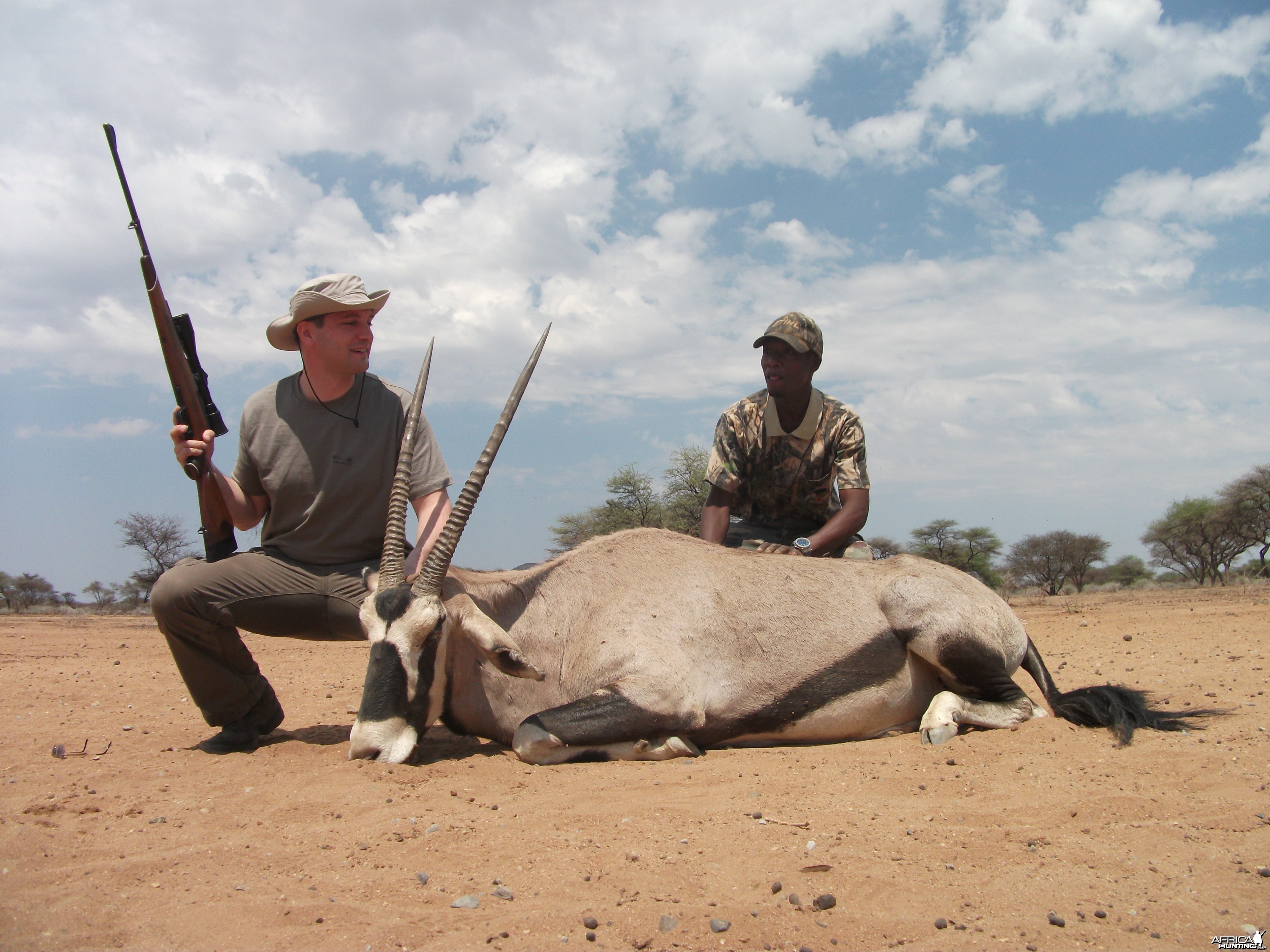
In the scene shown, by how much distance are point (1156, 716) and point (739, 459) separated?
346cm

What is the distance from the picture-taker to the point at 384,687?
4230mm

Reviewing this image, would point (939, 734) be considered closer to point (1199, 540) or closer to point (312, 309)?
point (312, 309)

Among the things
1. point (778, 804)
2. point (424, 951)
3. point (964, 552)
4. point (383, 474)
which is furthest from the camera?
point (964, 552)

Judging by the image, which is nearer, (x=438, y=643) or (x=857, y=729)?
(x=438, y=643)

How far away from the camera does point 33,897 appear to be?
2.59 metres

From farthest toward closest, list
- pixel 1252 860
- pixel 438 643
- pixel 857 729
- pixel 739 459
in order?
pixel 739 459, pixel 857 729, pixel 438 643, pixel 1252 860

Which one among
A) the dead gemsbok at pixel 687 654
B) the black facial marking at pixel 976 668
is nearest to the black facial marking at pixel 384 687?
the dead gemsbok at pixel 687 654

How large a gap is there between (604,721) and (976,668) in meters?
2.19

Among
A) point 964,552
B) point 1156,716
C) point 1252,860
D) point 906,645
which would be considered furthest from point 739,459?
point 964,552


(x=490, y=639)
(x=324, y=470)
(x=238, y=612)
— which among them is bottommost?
(x=490, y=639)

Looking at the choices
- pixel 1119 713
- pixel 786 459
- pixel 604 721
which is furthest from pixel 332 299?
pixel 1119 713

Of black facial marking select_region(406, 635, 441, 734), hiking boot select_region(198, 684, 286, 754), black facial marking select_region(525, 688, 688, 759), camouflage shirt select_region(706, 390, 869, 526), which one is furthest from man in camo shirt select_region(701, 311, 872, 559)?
hiking boot select_region(198, 684, 286, 754)

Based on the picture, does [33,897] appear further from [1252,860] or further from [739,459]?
[739,459]

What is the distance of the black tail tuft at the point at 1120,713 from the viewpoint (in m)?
4.55
